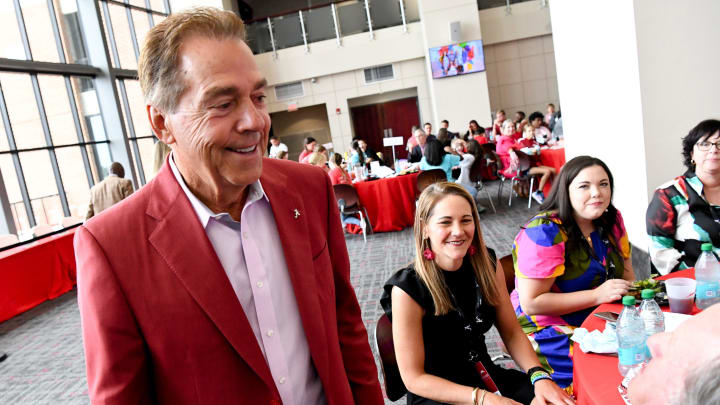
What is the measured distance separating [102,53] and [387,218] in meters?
6.90

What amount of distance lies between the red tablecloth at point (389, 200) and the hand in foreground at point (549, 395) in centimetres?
525

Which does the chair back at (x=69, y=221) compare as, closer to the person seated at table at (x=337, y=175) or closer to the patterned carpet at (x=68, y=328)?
the patterned carpet at (x=68, y=328)

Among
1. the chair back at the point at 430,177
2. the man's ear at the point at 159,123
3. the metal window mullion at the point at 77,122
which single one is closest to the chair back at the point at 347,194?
the chair back at the point at 430,177

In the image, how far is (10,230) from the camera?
6484 millimetres

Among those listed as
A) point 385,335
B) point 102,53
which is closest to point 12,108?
point 102,53

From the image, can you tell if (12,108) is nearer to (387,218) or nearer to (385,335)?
(387,218)

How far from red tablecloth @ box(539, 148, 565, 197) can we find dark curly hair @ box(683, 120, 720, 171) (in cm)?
437

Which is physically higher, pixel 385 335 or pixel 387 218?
pixel 385 335

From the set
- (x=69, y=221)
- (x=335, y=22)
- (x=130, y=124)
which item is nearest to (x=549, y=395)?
(x=69, y=221)

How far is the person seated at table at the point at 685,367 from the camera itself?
52cm

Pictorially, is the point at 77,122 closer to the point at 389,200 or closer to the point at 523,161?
the point at 389,200

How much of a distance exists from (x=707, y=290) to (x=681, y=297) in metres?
0.15

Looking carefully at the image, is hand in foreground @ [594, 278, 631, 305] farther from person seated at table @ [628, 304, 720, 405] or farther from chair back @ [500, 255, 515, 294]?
person seated at table @ [628, 304, 720, 405]

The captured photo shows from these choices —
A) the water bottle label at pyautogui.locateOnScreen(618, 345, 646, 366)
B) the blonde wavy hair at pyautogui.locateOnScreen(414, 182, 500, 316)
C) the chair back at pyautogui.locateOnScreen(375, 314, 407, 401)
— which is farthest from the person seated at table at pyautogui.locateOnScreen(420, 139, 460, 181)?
the water bottle label at pyautogui.locateOnScreen(618, 345, 646, 366)
